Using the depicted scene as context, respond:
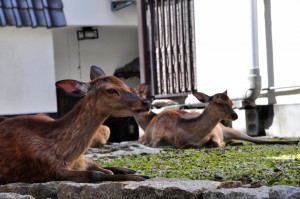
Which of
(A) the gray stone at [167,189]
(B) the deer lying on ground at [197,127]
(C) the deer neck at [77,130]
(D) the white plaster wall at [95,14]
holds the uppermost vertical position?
(D) the white plaster wall at [95,14]

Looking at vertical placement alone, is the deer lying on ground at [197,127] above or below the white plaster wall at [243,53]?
below

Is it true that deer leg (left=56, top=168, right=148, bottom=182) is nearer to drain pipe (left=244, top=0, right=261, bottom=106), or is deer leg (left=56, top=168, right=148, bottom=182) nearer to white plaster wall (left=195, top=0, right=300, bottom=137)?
white plaster wall (left=195, top=0, right=300, bottom=137)

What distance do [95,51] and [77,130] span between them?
13.3 metres

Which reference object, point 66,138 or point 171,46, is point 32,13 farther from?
point 66,138

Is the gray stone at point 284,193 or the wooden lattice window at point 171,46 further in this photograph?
the wooden lattice window at point 171,46

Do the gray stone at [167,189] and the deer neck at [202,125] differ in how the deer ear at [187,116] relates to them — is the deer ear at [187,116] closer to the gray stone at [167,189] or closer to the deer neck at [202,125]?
the deer neck at [202,125]

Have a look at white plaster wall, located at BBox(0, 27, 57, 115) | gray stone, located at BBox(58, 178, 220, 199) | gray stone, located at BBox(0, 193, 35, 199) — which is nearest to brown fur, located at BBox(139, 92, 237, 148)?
white plaster wall, located at BBox(0, 27, 57, 115)

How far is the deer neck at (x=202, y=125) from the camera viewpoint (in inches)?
500

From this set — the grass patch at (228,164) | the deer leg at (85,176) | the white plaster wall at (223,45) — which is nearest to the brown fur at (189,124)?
the grass patch at (228,164)

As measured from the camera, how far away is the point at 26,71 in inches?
734

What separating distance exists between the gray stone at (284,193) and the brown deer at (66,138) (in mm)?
2216

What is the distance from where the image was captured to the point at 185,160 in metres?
9.91

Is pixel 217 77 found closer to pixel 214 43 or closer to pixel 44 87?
pixel 214 43

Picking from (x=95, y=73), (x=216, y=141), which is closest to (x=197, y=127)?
(x=216, y=141)
